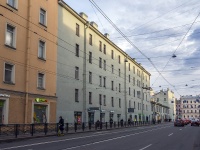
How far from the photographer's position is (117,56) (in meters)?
56.0

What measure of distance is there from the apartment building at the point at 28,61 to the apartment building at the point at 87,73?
2.02m

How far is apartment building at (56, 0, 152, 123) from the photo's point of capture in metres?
34.9

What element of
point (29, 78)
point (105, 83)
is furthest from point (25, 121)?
point (105, 83)

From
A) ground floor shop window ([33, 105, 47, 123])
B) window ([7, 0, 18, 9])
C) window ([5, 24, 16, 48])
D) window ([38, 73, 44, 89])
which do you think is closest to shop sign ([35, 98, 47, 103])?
ground floor shop window ([33, 105, 47, 123])

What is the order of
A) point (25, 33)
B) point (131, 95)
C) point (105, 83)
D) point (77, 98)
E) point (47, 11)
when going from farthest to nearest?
Answer: point (131, 95)
point (105, 83)
point (77, 98)
point (47, 11)
point (25, 33)

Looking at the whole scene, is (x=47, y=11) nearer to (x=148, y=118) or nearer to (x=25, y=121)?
(x=25, y=121)

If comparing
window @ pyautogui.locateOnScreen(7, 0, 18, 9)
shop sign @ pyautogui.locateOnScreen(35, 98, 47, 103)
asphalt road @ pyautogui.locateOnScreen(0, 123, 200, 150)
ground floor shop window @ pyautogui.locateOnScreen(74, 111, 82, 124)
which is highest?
window @ pyautogui.locateOnScreen(7, 0, 18, 9)

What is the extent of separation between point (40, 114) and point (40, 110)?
407 mm

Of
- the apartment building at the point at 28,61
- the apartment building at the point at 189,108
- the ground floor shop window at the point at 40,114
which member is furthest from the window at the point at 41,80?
the apartment building at the point at 189,108

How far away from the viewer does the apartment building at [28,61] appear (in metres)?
25.1

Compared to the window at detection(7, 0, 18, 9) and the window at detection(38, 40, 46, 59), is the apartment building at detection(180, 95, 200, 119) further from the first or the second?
the window at detection(7, 0, 18, 9)

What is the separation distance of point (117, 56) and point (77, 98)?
2019cm

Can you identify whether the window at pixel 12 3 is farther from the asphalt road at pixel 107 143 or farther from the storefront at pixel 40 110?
the asphalt road at pixel 107 143

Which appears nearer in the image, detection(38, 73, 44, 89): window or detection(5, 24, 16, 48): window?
detection(5, 24, 16, 48): window
